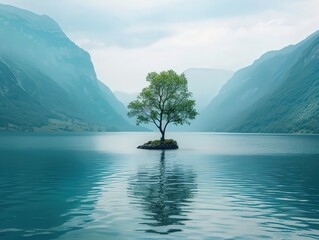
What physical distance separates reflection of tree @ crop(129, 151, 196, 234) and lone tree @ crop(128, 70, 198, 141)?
204 ft

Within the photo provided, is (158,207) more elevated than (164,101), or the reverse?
(164,101)

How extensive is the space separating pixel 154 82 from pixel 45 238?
100 meters

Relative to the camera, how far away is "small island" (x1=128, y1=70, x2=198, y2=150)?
120 m

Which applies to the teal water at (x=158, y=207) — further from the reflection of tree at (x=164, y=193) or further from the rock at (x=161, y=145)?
the rock at (x=161, y=145)

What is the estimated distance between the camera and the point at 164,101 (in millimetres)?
120625

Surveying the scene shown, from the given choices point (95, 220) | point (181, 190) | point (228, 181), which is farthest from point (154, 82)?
point (95, 220)

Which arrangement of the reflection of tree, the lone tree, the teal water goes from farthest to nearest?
1. the lone tree
2. the reflection of tree
3. the teal water

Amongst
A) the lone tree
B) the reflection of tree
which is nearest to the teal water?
the reflection of tree

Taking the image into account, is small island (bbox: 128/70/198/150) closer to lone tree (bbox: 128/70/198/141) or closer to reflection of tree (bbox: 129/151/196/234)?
lone tree (bbox: 128/70/198/141)

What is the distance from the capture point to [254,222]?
81.5ft

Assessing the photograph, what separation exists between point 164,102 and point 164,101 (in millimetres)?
313

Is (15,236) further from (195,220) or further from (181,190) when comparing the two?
(181,190)

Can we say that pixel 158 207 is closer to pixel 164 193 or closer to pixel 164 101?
pixel 164 193

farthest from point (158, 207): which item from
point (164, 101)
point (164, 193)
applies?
point (164, 101)
